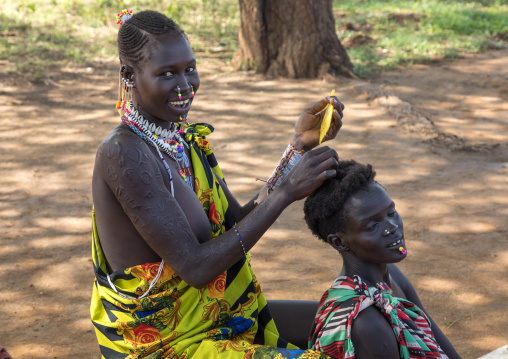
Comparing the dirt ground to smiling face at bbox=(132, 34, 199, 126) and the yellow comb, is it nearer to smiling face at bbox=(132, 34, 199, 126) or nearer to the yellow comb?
the yellow comb

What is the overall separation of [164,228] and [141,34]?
2.17 feet

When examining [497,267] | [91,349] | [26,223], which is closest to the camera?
[91,349]

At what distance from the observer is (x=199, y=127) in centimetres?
250

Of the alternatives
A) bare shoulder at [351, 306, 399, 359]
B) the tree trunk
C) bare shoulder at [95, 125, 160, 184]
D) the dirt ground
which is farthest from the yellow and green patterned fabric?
the tree trunk

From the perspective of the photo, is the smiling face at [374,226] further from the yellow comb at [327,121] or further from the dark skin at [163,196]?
the yellow comb at [327,121]

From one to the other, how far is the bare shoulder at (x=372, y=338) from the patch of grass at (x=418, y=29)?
6.03 metres

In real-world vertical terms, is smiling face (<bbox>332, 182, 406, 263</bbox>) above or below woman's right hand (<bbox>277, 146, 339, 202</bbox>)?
below

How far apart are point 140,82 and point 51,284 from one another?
6.90 feet

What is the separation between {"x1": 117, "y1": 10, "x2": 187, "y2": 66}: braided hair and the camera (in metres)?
2.05

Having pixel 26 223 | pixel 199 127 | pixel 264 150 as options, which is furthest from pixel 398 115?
pixel 199 127

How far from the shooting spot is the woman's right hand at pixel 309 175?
78.9 inches

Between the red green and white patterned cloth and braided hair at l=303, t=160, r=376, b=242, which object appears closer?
the red green and white patterned cloth

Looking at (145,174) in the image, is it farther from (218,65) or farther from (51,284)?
(218,65)

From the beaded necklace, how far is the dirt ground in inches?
55.8
